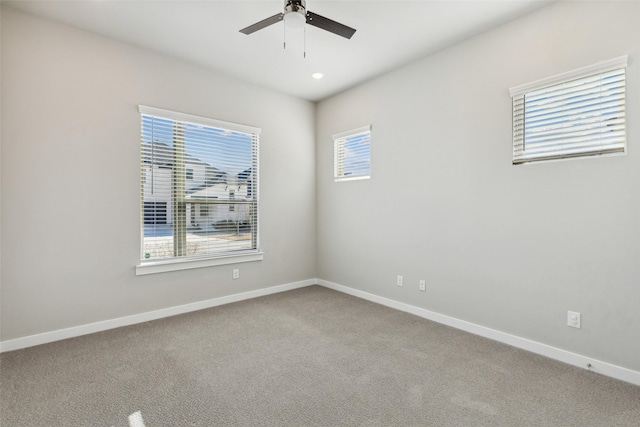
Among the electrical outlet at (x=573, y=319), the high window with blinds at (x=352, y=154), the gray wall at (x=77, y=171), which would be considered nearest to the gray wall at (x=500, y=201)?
the electrical outlet at (x=573, y=319)

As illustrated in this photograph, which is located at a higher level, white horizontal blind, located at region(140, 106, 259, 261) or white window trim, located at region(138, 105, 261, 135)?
white window trim, located at region(138, 105, 261, 135)

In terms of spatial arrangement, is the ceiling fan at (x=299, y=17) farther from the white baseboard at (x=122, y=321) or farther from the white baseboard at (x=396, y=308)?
the white baseboard at (x=122, y=321)

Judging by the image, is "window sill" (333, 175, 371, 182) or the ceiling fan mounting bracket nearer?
the ceiling fan mounting bracket

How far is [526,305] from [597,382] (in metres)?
0.67

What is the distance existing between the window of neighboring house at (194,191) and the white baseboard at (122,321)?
0.47m

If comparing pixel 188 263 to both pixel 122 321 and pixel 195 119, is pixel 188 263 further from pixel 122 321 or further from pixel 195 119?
pixel 195 119

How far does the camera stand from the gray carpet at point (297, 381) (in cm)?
187

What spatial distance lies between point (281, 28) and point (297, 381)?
3.00m

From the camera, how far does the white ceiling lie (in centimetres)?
262

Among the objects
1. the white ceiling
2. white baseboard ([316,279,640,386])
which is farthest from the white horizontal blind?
white baseboard ([316,279,640,386])

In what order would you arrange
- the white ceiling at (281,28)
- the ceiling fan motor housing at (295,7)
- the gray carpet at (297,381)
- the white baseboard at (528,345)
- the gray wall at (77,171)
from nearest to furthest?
1. the gray carpet at (297,381)
2. the ceiling fan motor housing at (295,7)
3. the white baseboard at (528,345)
4. the white ceiling at (281,28)
5. the gray wall at (77,171)

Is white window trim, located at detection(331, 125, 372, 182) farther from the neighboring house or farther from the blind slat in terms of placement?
the blind slat

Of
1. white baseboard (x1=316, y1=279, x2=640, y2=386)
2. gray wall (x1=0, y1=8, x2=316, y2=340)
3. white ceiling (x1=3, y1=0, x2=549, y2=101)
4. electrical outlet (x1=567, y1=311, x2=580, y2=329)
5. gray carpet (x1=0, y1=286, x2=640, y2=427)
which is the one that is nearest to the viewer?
gray carpet (x1=0, y1=286, x2=640, y2=427)

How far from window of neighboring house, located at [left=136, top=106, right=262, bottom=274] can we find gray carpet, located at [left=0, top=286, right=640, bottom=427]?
3.04 ft
